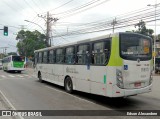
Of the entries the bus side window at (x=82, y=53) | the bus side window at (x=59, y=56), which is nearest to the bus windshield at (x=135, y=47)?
→ the bus side window at (x=82, y=53)

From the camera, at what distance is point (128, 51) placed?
903 cm

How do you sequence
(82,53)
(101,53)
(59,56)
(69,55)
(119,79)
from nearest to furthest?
(119,79)
(101,53)
(82,53)
(69,55)
(59,56)

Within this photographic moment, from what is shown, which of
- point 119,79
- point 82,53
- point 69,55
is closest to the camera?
point 119,79

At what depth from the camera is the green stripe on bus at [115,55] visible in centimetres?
869

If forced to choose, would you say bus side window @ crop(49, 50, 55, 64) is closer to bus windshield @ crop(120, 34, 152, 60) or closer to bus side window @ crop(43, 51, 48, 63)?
bus side window @ crop(43, 51, 48, 63)

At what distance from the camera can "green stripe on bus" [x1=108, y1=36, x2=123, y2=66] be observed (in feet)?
28.5

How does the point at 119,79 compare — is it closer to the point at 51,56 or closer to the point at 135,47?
the point at 135,47

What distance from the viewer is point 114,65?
28.6 ft

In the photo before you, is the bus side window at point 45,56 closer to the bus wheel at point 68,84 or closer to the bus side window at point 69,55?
the bus side window at point 69,55

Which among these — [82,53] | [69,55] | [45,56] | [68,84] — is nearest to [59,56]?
[69,55]

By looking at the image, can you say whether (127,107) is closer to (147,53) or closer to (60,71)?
(147,53)

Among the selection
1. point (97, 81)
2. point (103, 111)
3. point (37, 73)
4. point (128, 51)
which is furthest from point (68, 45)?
point (37, 73)

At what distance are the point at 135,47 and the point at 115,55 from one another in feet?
3.72

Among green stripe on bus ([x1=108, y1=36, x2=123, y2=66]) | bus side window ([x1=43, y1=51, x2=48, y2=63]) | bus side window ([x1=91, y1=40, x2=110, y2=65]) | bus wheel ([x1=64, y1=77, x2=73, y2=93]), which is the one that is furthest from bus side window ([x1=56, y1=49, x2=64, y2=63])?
green stripe on bus ([x1=108, y1=36, x2=123, y2=66])
